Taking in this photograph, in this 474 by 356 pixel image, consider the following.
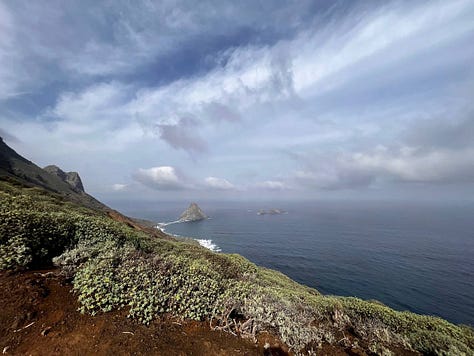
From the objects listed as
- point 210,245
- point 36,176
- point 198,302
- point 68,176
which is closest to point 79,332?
point 198,302

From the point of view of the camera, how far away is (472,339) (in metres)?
7.75

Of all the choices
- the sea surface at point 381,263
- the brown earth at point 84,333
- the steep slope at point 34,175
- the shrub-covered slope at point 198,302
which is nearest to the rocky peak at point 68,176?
the steep slope at point 34,175

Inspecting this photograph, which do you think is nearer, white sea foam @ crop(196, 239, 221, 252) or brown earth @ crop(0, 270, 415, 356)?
brown earth @ crop(0, 270, 415, 356)

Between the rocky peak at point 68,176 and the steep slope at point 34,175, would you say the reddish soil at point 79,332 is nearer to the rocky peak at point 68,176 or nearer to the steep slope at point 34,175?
the steep slope at point 34,175

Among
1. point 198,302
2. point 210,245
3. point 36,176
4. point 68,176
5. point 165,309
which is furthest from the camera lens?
point 68,176

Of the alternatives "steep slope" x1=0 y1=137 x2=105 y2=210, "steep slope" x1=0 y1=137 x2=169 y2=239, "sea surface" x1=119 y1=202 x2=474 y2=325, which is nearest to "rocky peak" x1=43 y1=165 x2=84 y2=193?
"steep slope" x1=0 y1=137 x2=169 y2=239

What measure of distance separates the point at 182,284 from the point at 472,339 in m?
10.1

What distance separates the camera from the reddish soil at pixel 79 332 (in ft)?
15.0

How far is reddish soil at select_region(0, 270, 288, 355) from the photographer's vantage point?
4578mm

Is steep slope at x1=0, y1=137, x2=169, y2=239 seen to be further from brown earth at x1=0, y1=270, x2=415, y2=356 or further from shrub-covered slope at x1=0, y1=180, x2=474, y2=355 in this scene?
brown earth at x1=0, y1=270, x2=415, y2=356

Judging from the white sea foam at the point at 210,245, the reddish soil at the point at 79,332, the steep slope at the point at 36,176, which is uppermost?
the steep slope at the point at 36,176

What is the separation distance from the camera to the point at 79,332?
4.91 meters

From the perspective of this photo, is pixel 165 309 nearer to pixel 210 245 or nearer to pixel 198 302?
pixel 198 302

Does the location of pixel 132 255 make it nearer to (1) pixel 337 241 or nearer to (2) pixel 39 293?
(2) pixel 39 293
